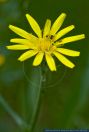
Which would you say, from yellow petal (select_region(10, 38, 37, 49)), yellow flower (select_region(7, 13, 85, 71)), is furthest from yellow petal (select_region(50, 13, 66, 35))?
yellow petal (select_region(10, 38, 37, 49))

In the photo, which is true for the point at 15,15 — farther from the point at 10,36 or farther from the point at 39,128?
the point at 39,128

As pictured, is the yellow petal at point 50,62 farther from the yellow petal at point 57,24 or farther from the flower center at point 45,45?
the yellow petal at point 57,24

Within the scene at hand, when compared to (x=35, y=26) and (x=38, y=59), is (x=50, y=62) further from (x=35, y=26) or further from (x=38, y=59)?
(x=35, y=26)

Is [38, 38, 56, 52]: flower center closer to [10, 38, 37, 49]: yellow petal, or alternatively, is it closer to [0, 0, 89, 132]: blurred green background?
[10, 38, 37, 49]: yellow petal

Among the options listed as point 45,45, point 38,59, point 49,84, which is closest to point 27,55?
point 38,59

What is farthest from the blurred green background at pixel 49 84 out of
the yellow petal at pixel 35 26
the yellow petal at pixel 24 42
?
the yellow petal at pixel 24 42

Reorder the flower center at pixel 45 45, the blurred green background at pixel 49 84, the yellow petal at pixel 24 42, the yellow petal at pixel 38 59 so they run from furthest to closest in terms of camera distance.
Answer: the blurred green background at pixel 49 84 → the flower center at pixel 45 45 → the yellow petal at pixel 24 42 → the yellow petal at pixel 38 59

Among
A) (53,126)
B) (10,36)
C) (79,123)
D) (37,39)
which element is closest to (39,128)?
(53,126)
